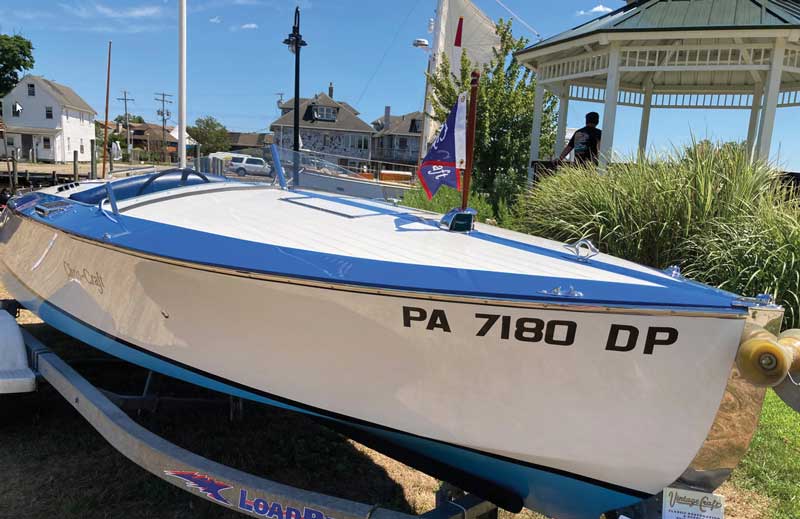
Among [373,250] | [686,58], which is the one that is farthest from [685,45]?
[373,250]

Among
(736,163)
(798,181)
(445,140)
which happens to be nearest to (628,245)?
(736,163)

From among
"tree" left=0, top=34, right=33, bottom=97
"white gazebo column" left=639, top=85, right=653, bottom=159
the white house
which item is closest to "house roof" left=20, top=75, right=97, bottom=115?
the white house

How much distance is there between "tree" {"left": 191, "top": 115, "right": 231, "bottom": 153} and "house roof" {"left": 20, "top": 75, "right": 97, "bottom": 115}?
462 inches

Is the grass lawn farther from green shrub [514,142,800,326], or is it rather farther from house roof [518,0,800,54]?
house roof [518,0,800,54]

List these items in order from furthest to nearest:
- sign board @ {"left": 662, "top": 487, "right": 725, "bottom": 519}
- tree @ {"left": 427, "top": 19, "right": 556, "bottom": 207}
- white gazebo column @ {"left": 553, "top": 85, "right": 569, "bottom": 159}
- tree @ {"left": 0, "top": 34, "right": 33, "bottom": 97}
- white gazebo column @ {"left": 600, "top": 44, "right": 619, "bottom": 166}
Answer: tree @ {"left": 0, "top": 34, "right": 33, "bottom": 97}
tree @ {"left": 427, "top": 19, "right": 556, "bottom": 207}
white gazebo column @ {"left": 553, "top": 85, "right": 569, "bottom": 159}
white gazebo column @ {"left": 600, "top": 44, "right": 619, "bottom": 166}
sign board @ {"left": 662, "top": 487, "right": 725, "bottom": 519}

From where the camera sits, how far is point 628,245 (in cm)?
510

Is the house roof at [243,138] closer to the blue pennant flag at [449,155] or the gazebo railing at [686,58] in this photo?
the gazebo railing at [686,58]

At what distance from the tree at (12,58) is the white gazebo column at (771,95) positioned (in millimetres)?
49546

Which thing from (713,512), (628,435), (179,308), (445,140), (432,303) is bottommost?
(713,512)

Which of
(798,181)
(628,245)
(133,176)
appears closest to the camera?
(133,176)

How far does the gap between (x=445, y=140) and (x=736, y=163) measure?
3732 millimetres

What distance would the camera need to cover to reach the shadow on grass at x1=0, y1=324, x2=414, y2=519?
2957 millimetres

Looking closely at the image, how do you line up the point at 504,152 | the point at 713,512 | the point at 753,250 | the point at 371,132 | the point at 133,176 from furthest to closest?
1. the point at 371,132
2. the point at 504,152
3. the point at 753,250
4. the point at 133,176
5. the point at 713,512

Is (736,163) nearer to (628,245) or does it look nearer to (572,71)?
(628,245)
